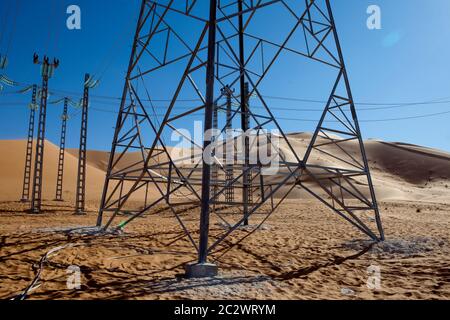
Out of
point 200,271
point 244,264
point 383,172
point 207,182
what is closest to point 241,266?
point 244,264

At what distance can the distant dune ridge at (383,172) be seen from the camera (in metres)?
34.3

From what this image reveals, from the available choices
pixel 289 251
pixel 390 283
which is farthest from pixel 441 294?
pixel 289 251

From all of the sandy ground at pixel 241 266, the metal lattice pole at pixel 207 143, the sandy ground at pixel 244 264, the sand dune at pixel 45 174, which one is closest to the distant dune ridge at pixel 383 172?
the sand dune at pixel 45 174

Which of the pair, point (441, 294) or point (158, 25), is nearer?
point (441, 294)

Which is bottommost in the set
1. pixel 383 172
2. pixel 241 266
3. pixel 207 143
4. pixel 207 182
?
pixel 241 266

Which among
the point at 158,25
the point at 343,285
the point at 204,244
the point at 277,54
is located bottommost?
the point at 343,285

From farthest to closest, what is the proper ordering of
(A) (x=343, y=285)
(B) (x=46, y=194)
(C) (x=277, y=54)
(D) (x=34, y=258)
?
(B) (x=46, y=194), (C) (x=277, y=54), (D) (x=34, y=258), (A) (x=343, y=285)

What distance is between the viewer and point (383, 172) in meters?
57.3

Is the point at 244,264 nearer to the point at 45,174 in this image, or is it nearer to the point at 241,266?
the point at 241,266

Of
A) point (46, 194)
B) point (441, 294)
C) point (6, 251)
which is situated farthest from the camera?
point (46, 194)

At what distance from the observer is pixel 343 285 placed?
613 cm

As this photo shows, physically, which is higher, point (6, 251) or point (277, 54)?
point (277, 54)

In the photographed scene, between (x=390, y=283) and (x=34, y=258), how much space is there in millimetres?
7371
